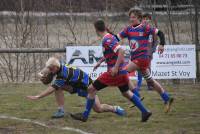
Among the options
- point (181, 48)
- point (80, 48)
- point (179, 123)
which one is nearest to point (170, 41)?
point (181, 48)

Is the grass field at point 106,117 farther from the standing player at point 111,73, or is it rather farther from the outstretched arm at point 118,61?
the outstretched arm at point 118,61

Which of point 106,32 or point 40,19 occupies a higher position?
point 40,19

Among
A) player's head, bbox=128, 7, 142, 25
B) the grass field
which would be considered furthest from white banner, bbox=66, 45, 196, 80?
player's head, bbox=128, 7, 142, 25

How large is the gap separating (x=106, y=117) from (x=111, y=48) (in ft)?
4.79

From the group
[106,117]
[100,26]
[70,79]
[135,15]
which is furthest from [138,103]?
[135,15]

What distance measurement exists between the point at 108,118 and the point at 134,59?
4.01 ft

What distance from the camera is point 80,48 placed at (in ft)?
48.4

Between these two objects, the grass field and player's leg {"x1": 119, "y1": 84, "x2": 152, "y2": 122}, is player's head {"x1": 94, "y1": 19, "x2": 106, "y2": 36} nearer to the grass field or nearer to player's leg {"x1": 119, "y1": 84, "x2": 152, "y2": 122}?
player's leg {"x1": 119, "y1": 84, "x2": 152, "y2": 122}

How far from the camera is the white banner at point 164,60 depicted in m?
14.7

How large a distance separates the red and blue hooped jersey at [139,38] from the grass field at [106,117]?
1062 millimetres

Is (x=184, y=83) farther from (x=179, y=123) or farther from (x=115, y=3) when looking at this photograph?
(x=179, y=123)

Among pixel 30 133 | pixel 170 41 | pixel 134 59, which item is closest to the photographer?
pixel 30 133

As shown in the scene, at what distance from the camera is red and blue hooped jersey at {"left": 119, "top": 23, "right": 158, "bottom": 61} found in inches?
403

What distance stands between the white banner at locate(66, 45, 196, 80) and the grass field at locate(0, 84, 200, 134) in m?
1.48
